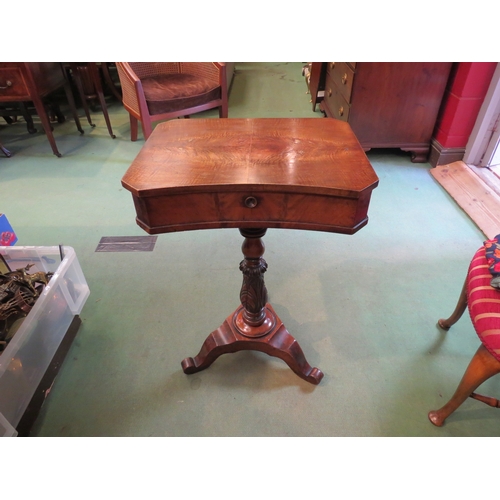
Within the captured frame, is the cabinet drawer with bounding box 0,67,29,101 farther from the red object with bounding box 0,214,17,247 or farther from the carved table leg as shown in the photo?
the carved table leg

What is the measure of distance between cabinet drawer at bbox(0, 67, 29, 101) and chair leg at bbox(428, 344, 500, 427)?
2.57 m

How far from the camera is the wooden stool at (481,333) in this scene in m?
0.83

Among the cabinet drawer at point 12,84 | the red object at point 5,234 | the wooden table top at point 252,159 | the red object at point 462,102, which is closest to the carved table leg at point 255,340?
the wooden table top at point 252,159

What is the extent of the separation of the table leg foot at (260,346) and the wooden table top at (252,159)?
0.57m

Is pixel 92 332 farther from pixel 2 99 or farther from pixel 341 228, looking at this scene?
pixel 2 99

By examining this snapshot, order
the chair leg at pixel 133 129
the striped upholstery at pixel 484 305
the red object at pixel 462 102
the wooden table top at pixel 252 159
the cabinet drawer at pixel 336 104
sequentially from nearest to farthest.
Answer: the wooden table top at pixel 252 159 → the striped upholstery at pixel 484 305 → the red object at pixel 462 102 → the cabinet drawer at pixel 336 104 → the chair leg at pixel 133 129

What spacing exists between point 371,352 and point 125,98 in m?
2.20

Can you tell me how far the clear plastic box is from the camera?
39.4 inches

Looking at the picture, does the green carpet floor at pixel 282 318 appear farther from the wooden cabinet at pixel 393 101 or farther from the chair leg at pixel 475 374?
the wooden cabinet at pixel 393 101

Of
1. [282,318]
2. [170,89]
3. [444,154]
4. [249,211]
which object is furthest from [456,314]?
[170,89]

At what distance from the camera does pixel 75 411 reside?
110 cm

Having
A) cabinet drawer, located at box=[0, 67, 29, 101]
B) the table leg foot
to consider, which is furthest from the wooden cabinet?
cabinet drawer, located at box=[0, 67, 29, 101]

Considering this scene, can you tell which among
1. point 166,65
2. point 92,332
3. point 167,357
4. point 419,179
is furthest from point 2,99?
point 419,179

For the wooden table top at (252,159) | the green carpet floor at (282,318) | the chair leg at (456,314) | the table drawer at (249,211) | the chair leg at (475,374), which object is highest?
the wooden table top at (252,159)
